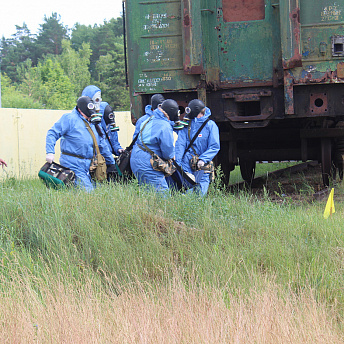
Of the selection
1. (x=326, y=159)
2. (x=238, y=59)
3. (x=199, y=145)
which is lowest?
(x=326, y=159)

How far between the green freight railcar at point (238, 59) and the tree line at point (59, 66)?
26705 millimetres

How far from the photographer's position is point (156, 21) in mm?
8094

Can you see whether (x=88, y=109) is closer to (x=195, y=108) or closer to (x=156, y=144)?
(x=156, y=144)

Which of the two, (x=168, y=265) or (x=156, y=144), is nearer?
(x=168, y=265)

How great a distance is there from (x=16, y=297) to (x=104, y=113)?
5091 millimetres

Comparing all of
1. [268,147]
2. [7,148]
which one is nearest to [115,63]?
[7,148]

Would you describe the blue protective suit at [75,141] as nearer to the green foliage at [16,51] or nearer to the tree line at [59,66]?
the tree line at [59,66]

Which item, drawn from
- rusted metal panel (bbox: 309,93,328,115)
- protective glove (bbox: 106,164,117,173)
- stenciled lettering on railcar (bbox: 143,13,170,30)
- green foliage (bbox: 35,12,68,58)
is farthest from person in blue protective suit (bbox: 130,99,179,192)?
green foliage (bbox: 35,12,68,58)

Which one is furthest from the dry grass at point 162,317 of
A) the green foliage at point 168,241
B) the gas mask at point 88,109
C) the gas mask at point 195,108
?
the gas mask at point 195,108

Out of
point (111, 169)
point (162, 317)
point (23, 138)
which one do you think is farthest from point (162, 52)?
point (23, 138)

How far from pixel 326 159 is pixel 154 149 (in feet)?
10.2

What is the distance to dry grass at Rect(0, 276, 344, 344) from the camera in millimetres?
3006

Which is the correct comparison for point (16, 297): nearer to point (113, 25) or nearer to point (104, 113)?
point (104, 113)

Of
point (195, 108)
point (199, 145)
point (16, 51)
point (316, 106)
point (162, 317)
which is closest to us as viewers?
point (162, 317)
